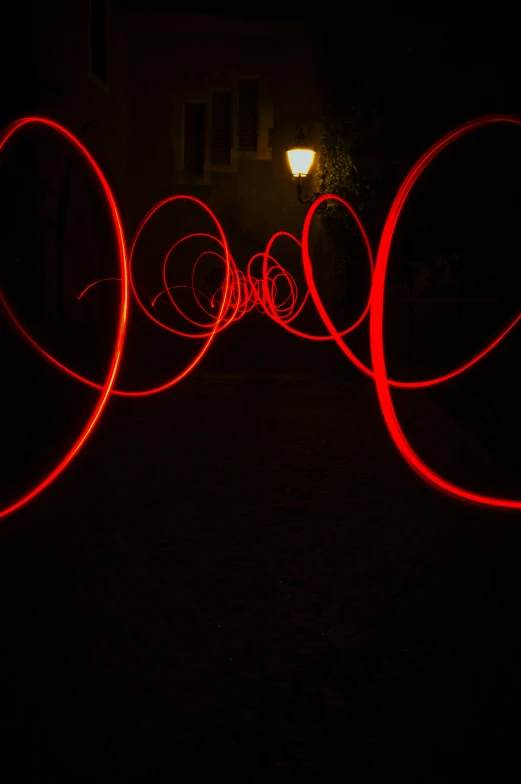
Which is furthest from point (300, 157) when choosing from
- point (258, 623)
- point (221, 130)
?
point (258, 623)

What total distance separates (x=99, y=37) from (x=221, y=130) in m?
5.16

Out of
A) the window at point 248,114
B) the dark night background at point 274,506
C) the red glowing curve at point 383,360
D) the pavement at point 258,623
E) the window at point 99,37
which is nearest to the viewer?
the pavement at point 258,623

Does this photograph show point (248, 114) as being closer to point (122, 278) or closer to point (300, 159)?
point (300, 159)

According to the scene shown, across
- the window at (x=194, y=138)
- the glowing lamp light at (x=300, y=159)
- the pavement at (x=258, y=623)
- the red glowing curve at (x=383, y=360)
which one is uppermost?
the window at (x=194, y=138)

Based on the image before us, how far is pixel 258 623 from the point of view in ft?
13.2

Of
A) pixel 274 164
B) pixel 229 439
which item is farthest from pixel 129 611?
pixel 274 164

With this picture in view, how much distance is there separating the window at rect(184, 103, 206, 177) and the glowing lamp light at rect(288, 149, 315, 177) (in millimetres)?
7969

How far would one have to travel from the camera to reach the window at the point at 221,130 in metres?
23.2

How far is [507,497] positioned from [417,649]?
9.22 feet

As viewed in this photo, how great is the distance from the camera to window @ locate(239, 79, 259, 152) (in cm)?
2312

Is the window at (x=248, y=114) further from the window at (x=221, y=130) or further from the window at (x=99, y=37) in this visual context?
the window at (x=99, y=37)

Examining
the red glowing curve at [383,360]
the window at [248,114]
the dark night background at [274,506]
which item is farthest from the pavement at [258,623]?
the window at [248,114]

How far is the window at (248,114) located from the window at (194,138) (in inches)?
36.7

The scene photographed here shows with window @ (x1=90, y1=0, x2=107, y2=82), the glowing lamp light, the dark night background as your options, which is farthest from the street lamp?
window @ (x1=90, y1=0, x2=107, y2=82)
